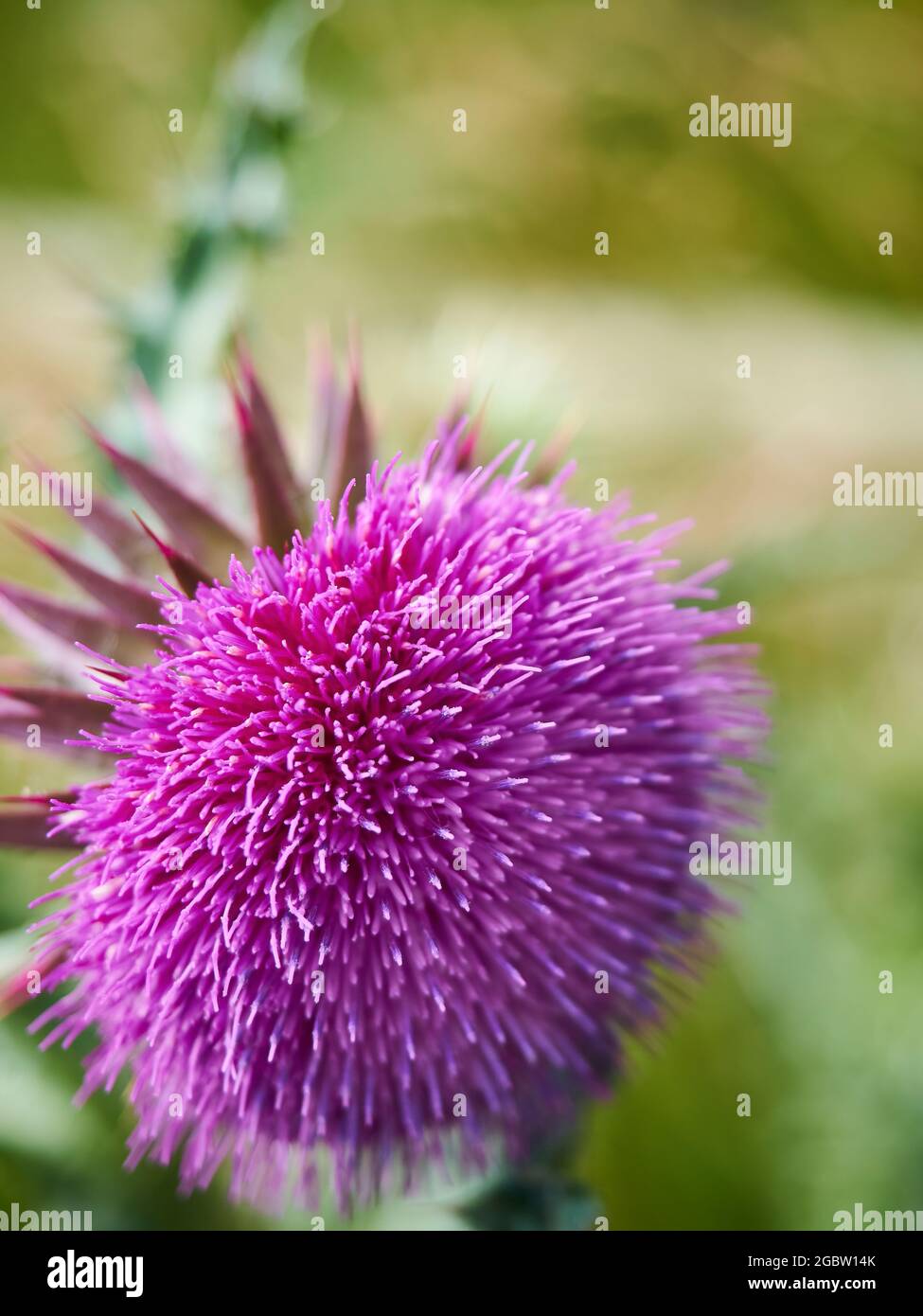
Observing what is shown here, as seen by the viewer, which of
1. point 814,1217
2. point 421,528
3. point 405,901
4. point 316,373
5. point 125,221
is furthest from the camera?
point 125,221

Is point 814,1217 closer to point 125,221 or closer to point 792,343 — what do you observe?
point 792,343

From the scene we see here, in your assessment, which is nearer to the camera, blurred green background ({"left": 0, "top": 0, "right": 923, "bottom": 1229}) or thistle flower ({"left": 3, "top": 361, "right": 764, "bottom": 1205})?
thistle flower ({"left": 3, "top": 361, "right": 764, "bottom": 1205})

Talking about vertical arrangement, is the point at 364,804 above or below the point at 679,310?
below

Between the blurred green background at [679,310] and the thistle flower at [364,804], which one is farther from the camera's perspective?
the blurred green background at [679,310]
